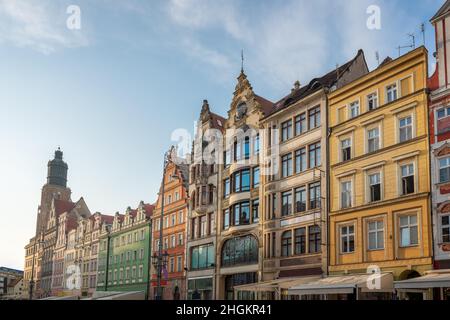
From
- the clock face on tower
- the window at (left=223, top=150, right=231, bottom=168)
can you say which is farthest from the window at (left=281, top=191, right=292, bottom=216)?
the clock face on tower

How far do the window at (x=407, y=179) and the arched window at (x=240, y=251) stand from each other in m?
15.4

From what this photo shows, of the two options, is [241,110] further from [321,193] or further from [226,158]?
[321,193]

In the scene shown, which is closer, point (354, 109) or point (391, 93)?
point (391, 93)

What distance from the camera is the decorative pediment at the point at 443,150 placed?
32.1m

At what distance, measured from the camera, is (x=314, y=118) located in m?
42.9

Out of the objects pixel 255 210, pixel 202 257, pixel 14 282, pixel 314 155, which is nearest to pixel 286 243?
pixel 255 210

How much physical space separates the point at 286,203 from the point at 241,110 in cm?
1091

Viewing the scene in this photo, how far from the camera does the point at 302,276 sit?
40.9 metres

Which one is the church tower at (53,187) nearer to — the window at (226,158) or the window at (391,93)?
the window at (226,158)

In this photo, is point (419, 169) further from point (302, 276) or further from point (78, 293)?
point (78, 293)

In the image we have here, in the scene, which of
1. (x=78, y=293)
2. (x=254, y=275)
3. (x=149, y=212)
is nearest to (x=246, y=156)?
(x=254, y=275)

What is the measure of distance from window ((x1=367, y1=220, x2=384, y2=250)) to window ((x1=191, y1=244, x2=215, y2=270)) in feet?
62.7

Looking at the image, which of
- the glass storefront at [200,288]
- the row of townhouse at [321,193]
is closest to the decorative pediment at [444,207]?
the row of townhouse at [321,193]

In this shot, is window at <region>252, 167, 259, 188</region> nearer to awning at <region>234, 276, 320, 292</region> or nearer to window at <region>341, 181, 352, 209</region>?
awning at <region>234, 276, 320, 292</region>
